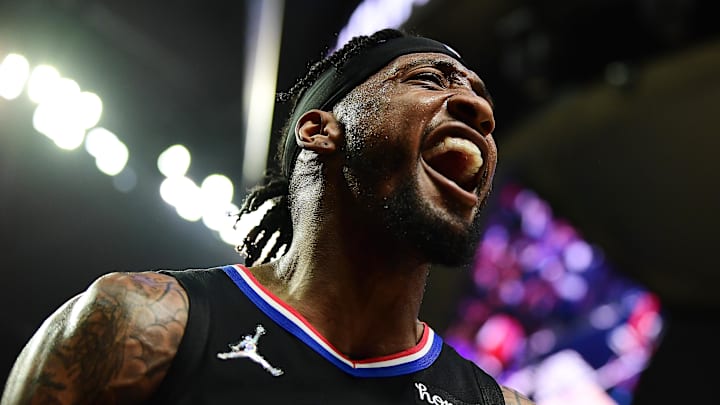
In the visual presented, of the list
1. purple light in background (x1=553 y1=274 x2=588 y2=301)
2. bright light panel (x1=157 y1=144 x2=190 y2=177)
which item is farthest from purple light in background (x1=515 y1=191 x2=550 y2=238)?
bright light panel (x1=157 y1=144 x2=190 y2=177)

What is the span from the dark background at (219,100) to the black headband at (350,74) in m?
1.55

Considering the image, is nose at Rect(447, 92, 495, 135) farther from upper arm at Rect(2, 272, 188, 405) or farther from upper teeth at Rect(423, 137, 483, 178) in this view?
upper arm at Rect(2, 272, 188, 405)

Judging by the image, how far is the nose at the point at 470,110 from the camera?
192 cm

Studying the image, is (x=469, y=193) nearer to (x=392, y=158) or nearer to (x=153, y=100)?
(x=392, y=158)

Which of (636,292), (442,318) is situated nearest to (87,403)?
(442,318)

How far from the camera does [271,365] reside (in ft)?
5.21

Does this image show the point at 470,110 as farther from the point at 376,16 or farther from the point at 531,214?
the point at 531,214

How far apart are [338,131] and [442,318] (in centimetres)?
691

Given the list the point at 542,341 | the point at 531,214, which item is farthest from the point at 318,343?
the point at 531,214

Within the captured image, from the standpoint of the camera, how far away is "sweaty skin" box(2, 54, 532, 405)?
147cm

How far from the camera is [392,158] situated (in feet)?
5.98

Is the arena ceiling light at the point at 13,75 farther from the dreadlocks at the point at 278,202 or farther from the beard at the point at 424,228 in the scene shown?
the beard at the point at 424,228

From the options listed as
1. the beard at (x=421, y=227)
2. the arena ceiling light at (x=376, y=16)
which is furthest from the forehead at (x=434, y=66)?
the arena ceiling light at (x=376, y=16)

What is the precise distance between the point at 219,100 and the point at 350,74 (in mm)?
4258
